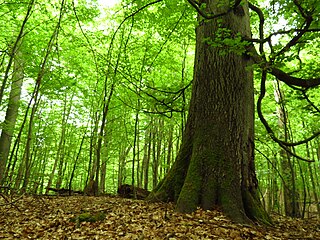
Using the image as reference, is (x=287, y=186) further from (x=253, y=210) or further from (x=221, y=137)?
(x=221, y=137)

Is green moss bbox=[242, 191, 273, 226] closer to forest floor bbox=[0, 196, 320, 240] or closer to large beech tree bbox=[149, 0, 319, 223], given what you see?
large beech tree bbox=[149, 0, 319, 223]

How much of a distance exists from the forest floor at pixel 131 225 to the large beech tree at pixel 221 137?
303 mm

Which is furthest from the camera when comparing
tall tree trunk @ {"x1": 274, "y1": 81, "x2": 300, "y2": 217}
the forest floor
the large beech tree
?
tall tree trunk @ {"x1": 274, "y1": 81, "x2": 300, "y2": 217}

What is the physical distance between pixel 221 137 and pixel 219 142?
102mm

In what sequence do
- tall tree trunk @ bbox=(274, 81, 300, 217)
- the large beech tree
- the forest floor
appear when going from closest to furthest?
the forest floor, the large beech tree, tall tree trunk @ bbox=(274, 81, 300, 217)

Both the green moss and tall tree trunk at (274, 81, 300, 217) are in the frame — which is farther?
tall tree trunk at (274, 81, 300, 217)

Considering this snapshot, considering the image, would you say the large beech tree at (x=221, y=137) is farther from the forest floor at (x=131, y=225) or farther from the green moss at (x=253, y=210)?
the forest floor at (x=131, y=225)

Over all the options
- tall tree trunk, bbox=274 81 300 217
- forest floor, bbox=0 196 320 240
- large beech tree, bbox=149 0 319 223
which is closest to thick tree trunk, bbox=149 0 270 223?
large beech tree, bbox=149 0 319 223

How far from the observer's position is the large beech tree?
13.8ft

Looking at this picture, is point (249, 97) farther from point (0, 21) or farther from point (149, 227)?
point (0, 21)

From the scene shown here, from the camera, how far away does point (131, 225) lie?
12.8 ft

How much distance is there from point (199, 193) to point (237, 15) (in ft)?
12.5

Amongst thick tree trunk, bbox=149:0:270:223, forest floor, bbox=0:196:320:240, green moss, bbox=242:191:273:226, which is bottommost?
forest floor, bbox=0:196:320:240

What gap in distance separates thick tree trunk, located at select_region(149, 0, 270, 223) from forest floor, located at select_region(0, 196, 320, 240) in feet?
0.95
